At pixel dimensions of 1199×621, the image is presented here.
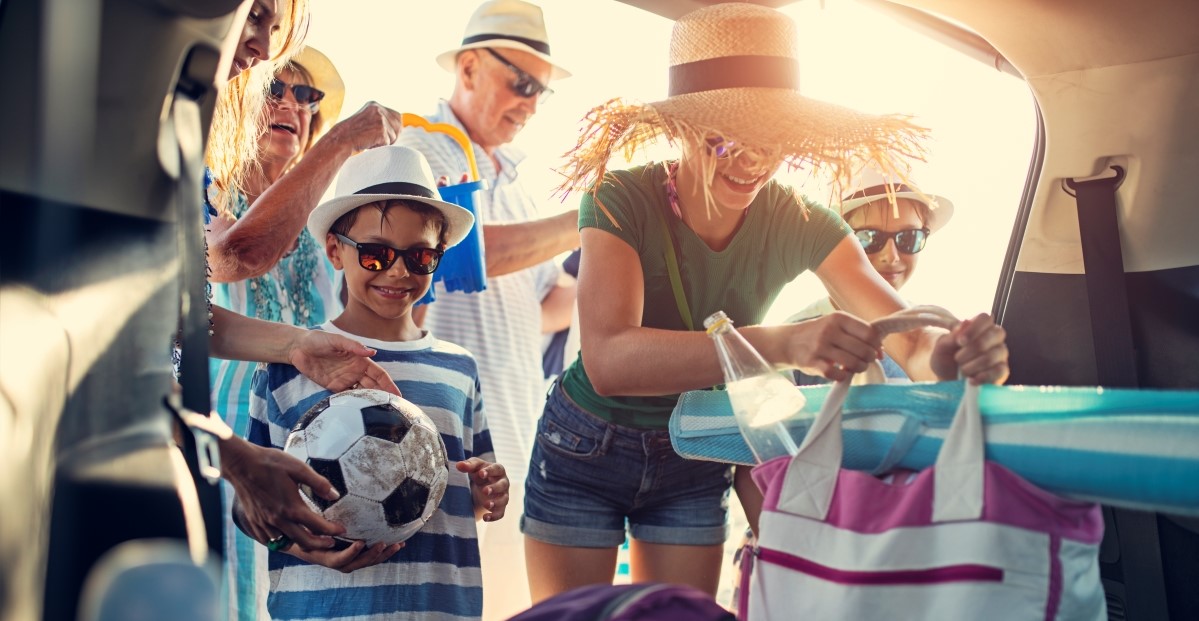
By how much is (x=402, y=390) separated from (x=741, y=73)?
4.19ft

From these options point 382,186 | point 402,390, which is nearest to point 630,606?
point 402,390

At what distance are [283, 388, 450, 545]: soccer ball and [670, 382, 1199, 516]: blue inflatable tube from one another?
1130mm

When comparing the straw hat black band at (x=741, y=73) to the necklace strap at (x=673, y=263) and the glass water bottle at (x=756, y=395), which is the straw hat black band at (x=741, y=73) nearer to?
the necklace strap at (x=673, y=263)

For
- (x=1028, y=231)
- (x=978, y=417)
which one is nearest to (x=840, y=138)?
A: (x=1028, y=231)

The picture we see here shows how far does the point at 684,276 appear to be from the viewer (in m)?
2.65

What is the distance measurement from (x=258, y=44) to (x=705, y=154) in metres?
0.98

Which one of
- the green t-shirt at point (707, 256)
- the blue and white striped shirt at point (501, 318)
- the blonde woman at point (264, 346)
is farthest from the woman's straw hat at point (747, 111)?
the blue and white striped shirt at point (501, 318)

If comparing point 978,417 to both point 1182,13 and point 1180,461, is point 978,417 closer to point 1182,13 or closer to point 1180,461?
point 1180,461

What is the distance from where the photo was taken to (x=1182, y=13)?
2.10 metres

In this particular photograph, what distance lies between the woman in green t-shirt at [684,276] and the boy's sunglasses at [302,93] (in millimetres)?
1410

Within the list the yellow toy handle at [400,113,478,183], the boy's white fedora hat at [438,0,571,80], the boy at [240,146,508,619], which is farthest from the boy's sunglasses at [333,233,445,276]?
the boy's white fedora hat at [438,0,571,80]

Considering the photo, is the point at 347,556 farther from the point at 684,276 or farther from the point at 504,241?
the point at 504,241

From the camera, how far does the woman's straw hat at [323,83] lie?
3.66 metres

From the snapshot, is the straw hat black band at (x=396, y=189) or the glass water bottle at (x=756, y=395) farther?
the straw hat black band at (x=396, y=189)
